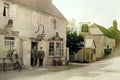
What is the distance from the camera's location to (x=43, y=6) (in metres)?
32.2

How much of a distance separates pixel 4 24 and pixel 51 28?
30.9 ft

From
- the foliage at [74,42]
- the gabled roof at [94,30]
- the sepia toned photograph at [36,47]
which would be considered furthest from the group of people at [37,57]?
the gabled roof at [94,30]

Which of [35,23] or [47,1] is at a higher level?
[47,1]

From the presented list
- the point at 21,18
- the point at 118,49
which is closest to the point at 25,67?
the point at 21,18

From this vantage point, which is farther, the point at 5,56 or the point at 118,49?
the point at 118,49

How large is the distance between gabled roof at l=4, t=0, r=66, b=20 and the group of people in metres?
4.36

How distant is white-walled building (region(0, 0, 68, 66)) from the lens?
23.9 m

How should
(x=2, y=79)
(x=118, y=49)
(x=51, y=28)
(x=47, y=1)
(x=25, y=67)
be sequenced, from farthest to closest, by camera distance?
(x=118, y=49), (x=47, y=1), (x=51, y=28), (x=25, y=67), (x=2, y=79)

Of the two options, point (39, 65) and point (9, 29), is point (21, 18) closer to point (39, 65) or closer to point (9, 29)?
point (9, 29)

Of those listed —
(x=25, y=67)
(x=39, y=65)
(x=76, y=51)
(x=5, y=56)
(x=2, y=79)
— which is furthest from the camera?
(x=76, y=51)

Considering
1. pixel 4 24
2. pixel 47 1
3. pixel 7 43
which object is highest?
pixel 47 1

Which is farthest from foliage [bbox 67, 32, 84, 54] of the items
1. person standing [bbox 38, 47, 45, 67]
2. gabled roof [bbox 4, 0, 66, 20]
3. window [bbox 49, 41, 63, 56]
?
Answer: person standing [bbox 38, 47, 45, 67]

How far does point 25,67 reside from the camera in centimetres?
2530

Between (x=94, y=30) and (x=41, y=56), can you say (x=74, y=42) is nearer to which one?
(x=41, y=56)
